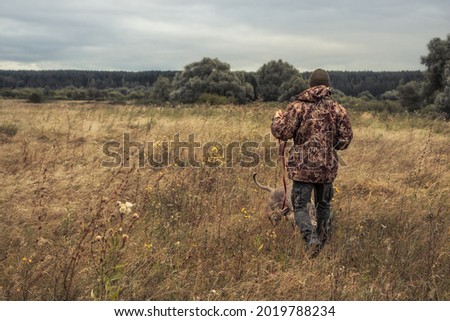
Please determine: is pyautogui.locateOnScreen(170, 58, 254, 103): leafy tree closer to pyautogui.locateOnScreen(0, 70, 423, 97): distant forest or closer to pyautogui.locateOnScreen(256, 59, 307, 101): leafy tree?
pyautogui.locateOnScreen(256, 59, 307, 101): leafy tree

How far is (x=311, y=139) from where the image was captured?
4465 millimetres

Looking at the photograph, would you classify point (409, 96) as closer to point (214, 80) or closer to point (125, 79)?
point (214, 80)

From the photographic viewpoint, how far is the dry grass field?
11.5ft

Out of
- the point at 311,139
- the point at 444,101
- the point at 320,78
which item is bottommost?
the point at 311,139

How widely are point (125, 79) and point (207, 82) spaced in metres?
78.0

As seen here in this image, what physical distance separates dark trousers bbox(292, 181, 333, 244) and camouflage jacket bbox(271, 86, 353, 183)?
124 millimetres

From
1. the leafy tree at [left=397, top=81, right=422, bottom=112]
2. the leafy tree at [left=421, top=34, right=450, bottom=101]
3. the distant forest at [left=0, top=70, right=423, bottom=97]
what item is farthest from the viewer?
the distant forest at [left=0, top=70, right=423, bottom=97]

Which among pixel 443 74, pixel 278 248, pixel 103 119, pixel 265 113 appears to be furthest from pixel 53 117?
pixel 443 74

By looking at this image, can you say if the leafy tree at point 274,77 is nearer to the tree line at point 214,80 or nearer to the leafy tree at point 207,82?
the tree line at point 214,80

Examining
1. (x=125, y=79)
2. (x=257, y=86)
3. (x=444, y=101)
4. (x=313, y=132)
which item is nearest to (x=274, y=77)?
(x=257, y=86)

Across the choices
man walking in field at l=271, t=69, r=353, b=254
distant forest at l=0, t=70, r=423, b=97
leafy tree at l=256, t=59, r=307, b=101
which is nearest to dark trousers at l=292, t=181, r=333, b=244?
man walking in field at l=271, t=69, r=353, b=254

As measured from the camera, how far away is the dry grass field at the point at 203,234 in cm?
349

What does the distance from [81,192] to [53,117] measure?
292 inches
